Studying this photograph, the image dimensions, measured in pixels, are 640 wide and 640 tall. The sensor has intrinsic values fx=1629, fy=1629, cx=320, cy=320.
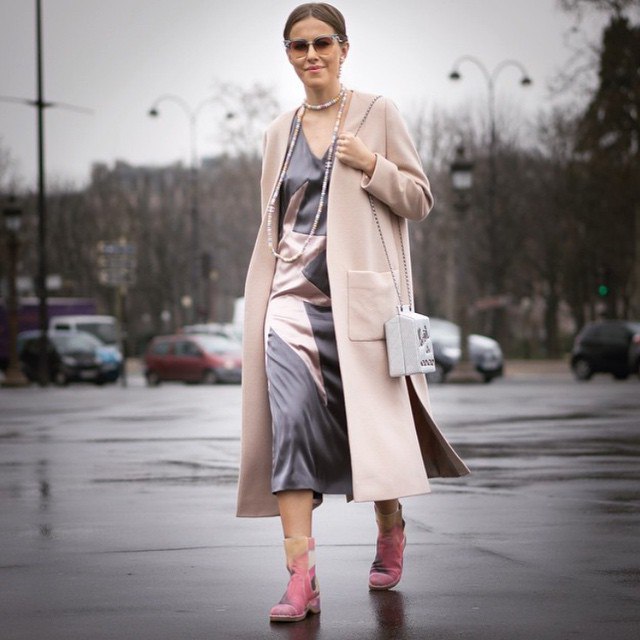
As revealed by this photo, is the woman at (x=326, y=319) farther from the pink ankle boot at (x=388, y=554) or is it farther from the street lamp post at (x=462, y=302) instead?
the street lamp post at (x=462, y=302)

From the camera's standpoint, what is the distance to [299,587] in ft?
17.5

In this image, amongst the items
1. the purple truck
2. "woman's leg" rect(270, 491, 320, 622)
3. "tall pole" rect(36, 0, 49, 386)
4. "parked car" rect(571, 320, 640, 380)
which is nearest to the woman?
"woman's leg" rect(270, 491, 320, 622)

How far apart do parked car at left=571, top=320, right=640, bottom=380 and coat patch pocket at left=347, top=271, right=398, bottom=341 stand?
103 feet

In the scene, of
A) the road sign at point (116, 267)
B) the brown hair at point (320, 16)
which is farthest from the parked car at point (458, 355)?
the brown hair at point (320, 16)

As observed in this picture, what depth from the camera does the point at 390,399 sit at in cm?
559

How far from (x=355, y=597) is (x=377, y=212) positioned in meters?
1.37

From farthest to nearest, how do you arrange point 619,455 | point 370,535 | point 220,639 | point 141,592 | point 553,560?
point 619,455, point 370,535, point 553,560, point 141,592, point 220,639

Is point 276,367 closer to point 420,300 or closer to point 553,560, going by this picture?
point 553,560

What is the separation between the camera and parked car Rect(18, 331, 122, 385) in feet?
141

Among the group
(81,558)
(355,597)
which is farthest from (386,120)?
(81,558)

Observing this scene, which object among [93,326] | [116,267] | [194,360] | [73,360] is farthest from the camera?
[93,326]

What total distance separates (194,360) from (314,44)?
120ft

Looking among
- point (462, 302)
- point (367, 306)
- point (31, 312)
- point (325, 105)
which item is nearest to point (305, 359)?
point (367, 306)

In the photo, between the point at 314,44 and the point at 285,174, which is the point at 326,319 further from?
the point at 314,44
